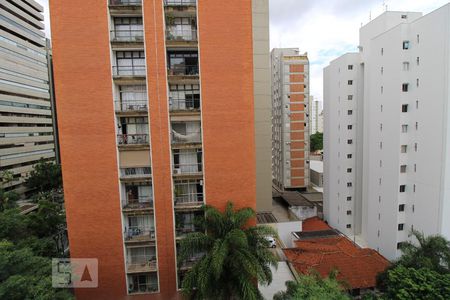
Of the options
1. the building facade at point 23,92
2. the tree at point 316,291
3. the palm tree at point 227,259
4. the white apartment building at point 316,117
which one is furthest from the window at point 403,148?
the white apartment building at point 316,117

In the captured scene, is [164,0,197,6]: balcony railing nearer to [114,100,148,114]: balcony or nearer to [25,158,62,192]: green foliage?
[114,100,148,114]: balcony

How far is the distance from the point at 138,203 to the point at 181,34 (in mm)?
10229

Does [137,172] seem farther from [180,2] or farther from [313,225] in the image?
[313,225]

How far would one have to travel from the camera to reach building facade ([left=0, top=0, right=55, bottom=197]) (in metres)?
38.0

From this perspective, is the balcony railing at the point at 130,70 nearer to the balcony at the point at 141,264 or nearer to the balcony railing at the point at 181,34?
the balcony railing at the point at 181,34

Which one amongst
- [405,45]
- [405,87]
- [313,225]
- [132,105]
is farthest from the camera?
[313,225]

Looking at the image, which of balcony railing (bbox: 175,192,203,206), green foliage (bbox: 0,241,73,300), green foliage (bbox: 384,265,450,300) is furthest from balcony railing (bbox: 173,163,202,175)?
green foliage (bbox: 384,265,450,300)

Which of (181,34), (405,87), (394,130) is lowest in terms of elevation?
(394,130)

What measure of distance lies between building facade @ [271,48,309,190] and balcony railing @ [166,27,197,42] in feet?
87.8

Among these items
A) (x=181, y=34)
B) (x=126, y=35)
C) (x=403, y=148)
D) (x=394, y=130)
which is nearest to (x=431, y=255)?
(x=403, y=148)

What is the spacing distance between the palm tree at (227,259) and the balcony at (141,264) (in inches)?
136

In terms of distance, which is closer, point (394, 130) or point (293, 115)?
point (394, 130)

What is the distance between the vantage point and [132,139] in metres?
13.0

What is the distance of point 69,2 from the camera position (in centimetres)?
1153
